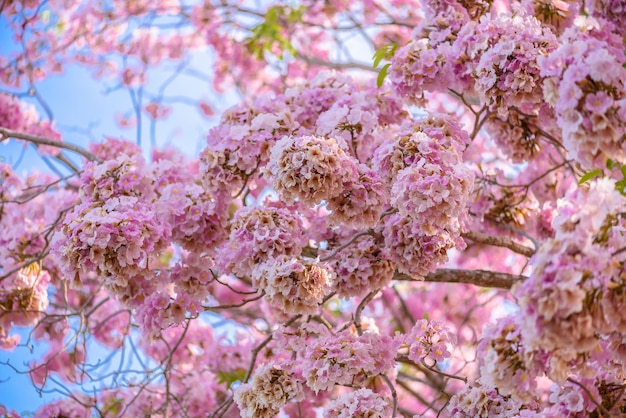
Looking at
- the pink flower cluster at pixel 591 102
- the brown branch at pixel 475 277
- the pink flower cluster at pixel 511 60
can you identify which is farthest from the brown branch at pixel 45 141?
the pink flower cluster at pixel 591 102

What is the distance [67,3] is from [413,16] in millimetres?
3541

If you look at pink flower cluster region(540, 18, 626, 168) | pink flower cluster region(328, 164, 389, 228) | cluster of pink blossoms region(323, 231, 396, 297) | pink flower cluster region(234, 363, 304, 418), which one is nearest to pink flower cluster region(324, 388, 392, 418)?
pink flower cluster region(234, 363, 304, 418)

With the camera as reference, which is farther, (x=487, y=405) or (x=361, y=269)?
(x=361, y=269)

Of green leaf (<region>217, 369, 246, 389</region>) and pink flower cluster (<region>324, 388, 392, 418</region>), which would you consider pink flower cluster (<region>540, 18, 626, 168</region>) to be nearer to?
pink flower cluster (<region>324, 388, 392, 418</region>)

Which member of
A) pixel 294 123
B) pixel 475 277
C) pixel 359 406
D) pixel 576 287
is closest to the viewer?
pixel 576 287

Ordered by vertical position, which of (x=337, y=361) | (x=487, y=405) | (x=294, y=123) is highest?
(x=294, y=123)

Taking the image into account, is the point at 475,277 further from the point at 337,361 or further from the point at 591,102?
the point at 591,102

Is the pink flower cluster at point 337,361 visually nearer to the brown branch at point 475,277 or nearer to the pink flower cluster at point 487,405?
the pink flower cluster at point 487,405

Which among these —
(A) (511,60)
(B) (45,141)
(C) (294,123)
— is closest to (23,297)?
(B) (45,141)

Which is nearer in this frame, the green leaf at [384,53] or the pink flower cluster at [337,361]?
the pink flower cluster at [337,361]

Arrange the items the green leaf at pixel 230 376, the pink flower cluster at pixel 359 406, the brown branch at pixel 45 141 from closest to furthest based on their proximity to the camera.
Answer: the pink flower cluster at pixel 359 406
the brown branch at pixel 45 141
the green leaf at pixel 230 376

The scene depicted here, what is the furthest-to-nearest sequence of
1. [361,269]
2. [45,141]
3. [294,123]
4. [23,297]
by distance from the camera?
[23,297]
[45,141]
[294,123]
[361,269]

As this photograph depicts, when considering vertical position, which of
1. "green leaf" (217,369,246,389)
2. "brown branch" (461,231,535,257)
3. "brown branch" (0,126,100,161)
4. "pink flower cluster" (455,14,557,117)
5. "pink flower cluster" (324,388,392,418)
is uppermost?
"brown branch" (0,126,100,161)

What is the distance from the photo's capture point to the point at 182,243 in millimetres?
2719
